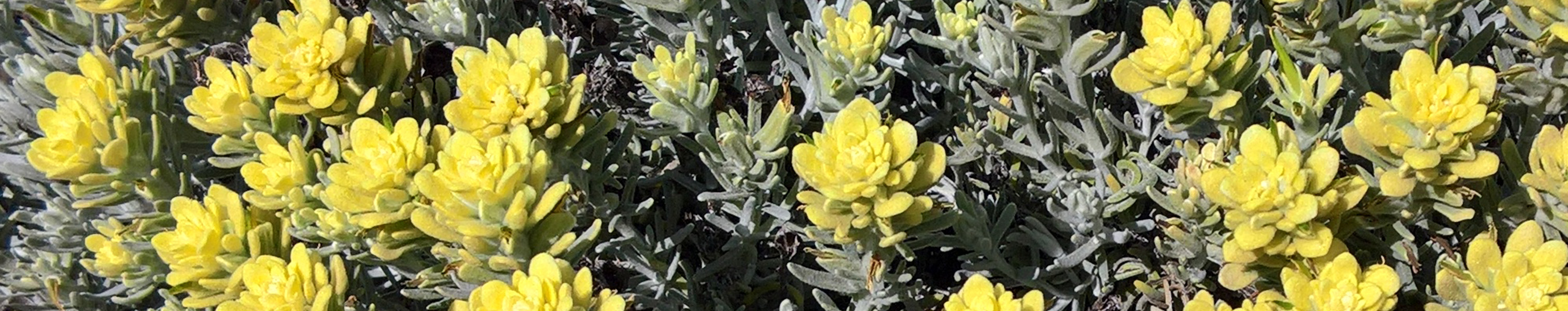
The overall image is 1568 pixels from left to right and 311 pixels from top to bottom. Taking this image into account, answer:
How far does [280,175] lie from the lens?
1488 mm

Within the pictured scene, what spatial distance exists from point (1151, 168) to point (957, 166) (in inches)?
12.5

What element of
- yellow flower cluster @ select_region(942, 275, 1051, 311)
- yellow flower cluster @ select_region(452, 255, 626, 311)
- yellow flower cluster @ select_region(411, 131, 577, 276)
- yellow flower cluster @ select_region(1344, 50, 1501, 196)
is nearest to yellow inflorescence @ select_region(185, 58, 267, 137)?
yellow flower cluster @ select_region(411, 131, 577, 276)

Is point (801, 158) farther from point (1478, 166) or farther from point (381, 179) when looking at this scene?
point (1478, 166)

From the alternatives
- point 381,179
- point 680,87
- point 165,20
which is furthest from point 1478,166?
point 165,20

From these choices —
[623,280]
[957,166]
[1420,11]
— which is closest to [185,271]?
[623,280]

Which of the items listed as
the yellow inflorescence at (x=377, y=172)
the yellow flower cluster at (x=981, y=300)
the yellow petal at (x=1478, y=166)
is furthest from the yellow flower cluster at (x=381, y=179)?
the yellow petal at (x=1478, y=166)

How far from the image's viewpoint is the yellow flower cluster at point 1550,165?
1.32 meters

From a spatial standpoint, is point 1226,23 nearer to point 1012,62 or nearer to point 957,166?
point 1012,62

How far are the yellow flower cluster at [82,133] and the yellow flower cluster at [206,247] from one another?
14 cm

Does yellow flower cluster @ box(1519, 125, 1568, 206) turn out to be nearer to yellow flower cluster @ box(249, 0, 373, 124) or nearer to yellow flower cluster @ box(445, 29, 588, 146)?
yellow flower cluster @ box(445, 29, 588, 146)

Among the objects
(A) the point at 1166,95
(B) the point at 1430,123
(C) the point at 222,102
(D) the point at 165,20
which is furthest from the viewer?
(D) the point at 165,20

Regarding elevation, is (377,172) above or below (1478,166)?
below

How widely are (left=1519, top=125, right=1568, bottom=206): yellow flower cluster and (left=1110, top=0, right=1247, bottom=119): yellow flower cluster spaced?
332mm

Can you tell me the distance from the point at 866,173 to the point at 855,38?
1.02ft
